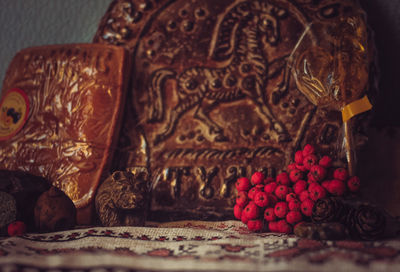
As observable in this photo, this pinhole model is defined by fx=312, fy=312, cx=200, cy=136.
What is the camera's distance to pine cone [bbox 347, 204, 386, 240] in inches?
26.7

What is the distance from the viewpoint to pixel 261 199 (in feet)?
2.71

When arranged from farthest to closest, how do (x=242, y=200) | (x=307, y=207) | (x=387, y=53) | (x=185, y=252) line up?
(x=387, y=53) < (x=242, y=200) < (x=307, y=207) < (x=185, y=252)

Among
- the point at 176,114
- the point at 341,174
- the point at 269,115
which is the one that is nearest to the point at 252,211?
the point at 341,174

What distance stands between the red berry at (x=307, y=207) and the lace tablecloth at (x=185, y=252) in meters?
0.08

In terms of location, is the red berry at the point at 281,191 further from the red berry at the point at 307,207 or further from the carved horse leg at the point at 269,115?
the carved horse leg at the point at 269,115

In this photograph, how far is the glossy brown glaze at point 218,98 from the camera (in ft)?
3.32

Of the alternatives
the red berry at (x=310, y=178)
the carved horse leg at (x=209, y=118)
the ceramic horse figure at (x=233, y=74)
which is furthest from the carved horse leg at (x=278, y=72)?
the red berry at (x=310, y=178)

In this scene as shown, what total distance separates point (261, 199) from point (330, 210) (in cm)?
18

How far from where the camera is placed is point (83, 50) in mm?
1128

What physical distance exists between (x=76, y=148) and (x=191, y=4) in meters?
0.67

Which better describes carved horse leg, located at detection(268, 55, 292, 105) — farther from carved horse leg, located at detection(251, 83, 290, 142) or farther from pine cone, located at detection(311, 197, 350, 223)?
pine cone, located at detection(311, 197, 350, 223)

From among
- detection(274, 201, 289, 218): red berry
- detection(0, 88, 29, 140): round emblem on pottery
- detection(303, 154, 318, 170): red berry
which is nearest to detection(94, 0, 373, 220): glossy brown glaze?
detection(303, 154, 318, 170): red berry

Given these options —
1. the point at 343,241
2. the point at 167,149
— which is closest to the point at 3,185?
the point at 167,149

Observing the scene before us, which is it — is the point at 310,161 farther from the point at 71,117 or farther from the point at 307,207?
the point at 71,117
